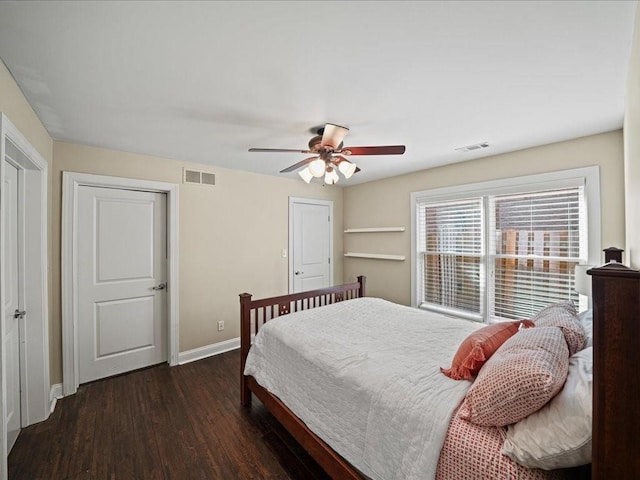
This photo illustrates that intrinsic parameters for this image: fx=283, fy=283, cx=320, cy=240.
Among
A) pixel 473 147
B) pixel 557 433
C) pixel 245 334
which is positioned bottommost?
pixel 245 334

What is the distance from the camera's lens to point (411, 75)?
5.27ft

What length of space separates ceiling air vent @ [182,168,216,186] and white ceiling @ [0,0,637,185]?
0.82 meters

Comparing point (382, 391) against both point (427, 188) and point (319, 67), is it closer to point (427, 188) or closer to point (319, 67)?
point (319, 67)

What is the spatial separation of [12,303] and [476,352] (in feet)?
10.1

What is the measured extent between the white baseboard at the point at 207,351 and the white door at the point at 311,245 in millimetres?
1147

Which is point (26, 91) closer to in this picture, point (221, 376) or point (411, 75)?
point (411, 75)

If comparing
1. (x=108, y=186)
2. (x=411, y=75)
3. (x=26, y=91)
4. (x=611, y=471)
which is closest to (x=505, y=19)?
(x=411, y=75)

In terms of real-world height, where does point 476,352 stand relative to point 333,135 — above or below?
below

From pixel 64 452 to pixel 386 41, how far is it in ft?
10.6

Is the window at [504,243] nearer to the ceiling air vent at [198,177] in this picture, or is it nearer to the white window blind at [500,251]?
the white window blind at [500,251]

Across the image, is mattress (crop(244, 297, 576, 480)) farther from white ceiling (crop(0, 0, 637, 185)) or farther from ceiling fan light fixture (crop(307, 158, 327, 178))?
white ceiling (crop(0, 0, 637, 185))

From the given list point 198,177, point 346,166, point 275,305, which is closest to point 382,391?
point 275,305

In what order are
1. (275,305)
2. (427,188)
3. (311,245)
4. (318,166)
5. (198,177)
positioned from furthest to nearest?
(311,245) < (427,188) < (198,177) < (275,305) < (318,166)

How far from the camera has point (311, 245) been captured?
14.9 feet
